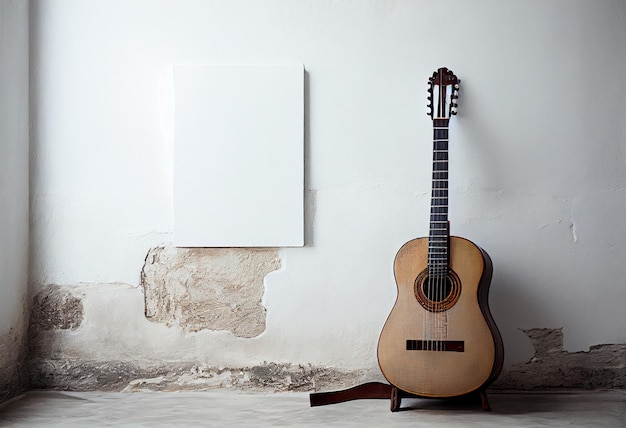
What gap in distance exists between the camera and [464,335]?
9.58 feet

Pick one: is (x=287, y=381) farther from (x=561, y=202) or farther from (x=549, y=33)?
(x=549, y=33)

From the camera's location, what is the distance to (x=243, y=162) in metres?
3.35

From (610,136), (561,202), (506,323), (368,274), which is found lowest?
(506,323)

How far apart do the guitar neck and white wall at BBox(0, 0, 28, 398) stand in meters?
1.89

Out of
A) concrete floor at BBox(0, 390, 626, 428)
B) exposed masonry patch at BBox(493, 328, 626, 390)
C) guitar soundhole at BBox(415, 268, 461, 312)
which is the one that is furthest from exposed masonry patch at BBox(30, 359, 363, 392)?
exposed masonry patch at BBox(493, 328, 626, 390)

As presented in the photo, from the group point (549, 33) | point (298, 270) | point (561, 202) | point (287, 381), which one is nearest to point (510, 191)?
point (561, 202)

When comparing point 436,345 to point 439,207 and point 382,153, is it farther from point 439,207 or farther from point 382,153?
point 382,153

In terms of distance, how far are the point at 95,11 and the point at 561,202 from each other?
94.3 inches

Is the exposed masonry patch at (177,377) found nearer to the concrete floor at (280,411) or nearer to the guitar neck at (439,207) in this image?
the concrete floor at (280,411)

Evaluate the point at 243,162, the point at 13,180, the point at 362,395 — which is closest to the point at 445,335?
the point at 362,395

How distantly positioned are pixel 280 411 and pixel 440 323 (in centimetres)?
77

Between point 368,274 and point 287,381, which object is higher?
point 368,274

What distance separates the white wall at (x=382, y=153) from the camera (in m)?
3.34

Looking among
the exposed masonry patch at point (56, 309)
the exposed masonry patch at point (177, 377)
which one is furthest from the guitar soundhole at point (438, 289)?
the exposed masonry patch at point (56, 309)
